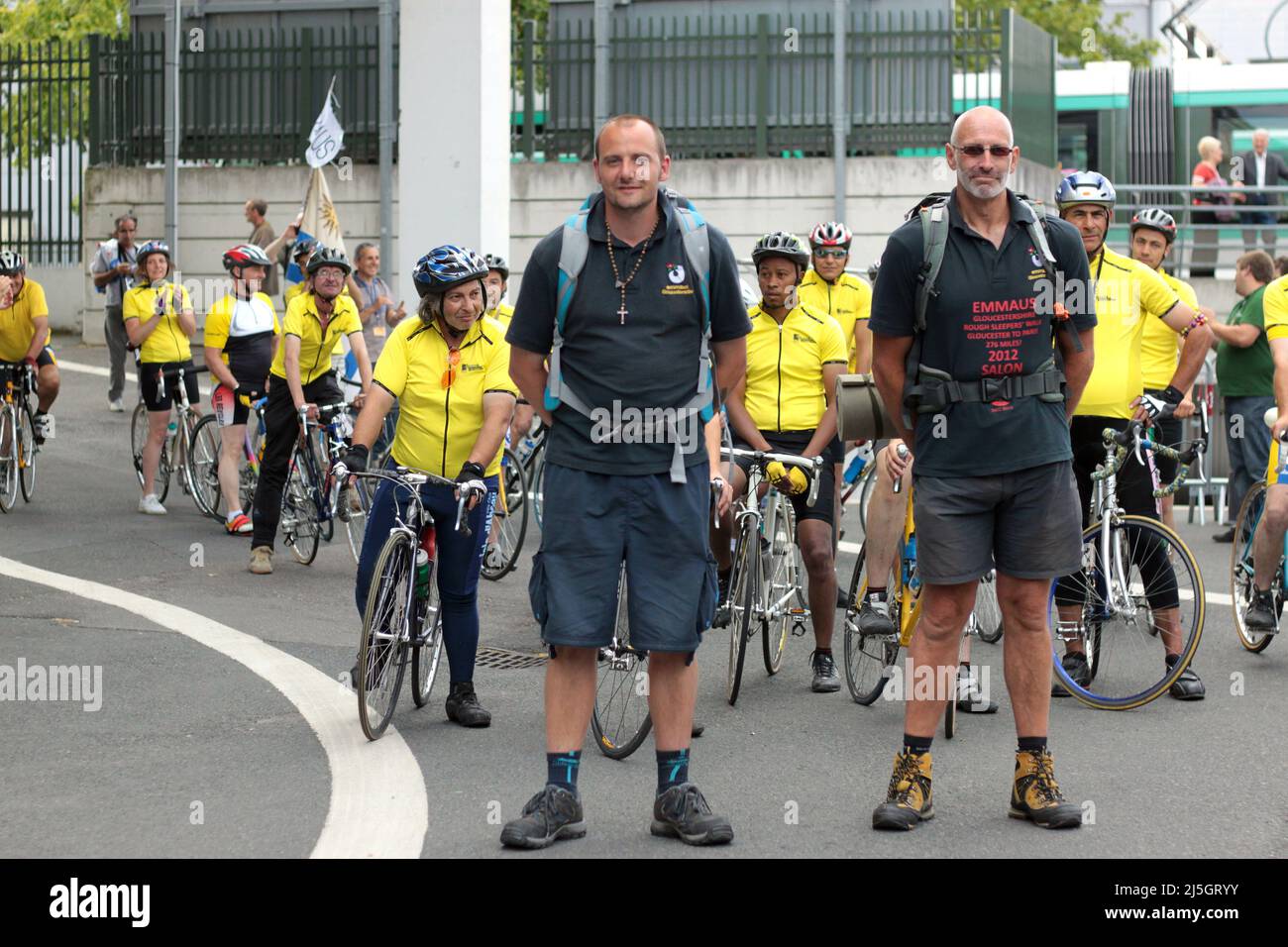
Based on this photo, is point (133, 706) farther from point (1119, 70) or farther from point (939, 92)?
point (1119, 70)

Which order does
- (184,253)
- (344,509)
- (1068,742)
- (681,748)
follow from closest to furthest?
1. (681,748)
2. (1068,742)
3. (344,509)
4. (184,253)

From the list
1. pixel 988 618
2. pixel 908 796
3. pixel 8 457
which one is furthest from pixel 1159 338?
pixel 8 457

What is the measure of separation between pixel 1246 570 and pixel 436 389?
448cm

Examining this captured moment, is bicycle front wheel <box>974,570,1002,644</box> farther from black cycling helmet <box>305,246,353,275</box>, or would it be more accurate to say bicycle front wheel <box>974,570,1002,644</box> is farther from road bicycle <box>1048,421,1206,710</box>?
black cycling helmet <box>305,246,353,275</box>

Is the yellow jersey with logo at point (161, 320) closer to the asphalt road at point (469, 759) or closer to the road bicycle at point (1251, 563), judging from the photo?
the asphalt road at point (469, 759)

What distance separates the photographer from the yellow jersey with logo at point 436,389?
303 inches

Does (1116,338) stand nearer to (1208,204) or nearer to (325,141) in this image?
(325,141)

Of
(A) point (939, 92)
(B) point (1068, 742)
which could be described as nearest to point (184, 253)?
(A) point (939, 92)

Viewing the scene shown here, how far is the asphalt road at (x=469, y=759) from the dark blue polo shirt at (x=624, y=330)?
124cm

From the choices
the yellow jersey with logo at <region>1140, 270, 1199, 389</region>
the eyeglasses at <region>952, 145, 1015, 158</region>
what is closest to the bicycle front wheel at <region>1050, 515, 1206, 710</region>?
the yellow jersey with logo at <region>1140, 270, 1199, 389</region>

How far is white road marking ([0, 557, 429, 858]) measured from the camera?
595 centimetres

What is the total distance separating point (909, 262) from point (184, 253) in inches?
719

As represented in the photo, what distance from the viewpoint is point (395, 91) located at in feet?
73.6

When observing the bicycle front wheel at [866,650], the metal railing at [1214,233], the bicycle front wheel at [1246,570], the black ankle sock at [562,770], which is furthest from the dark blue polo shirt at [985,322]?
the metal railing at [1214,233]
